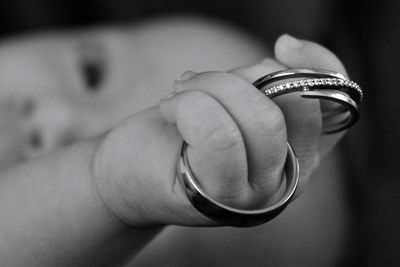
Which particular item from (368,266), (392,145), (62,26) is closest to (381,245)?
(368,266)

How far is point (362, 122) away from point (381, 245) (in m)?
0.18

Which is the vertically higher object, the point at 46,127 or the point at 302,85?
the point at 302,85

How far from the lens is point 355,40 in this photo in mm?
757

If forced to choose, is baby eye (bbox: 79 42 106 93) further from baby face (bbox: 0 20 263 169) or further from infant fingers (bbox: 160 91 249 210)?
infant fingers (bbox: 160 91 249 210)

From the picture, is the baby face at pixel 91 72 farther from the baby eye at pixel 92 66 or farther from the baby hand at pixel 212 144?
the baby hand at pixel 212 144

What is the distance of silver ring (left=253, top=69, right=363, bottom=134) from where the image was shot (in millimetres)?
352

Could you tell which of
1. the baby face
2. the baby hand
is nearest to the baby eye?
the baby face

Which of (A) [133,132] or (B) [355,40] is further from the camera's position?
(B) [355,40]

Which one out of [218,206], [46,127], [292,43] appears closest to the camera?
[218,206]

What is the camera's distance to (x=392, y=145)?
0.72 meters

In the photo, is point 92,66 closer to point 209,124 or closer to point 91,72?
point 91,72

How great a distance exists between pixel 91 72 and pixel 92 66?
0.04 ft

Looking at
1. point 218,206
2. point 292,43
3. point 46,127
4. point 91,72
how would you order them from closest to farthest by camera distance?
point 218,206, point 292,43, point 46,127, point 91,72

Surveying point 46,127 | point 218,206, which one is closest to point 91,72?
point 46,127
